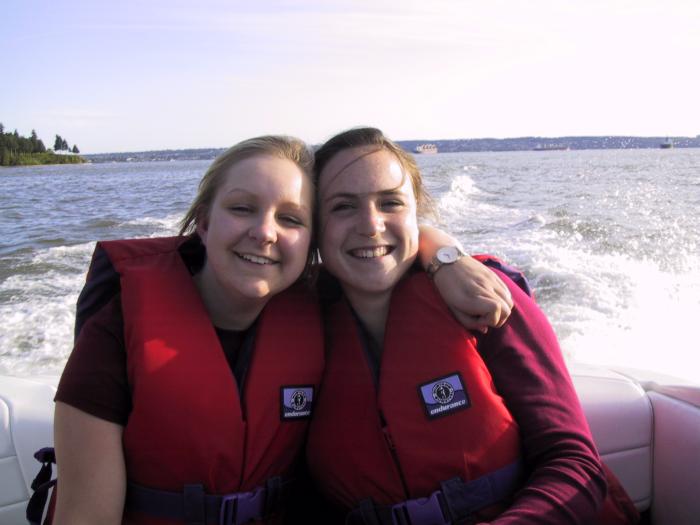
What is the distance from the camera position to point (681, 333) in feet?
15.4

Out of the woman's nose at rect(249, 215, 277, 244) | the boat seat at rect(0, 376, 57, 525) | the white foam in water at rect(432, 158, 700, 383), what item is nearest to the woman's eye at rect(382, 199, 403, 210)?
the woman's nose at rect(249, 215, 277, 244)

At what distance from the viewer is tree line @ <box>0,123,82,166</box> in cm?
5962

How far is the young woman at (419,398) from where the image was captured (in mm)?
1448

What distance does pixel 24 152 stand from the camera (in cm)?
6431

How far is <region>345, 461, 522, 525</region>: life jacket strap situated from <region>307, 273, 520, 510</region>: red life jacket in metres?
0.02

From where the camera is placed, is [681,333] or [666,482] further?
[681,333]

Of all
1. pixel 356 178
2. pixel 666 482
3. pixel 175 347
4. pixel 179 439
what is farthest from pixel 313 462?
pixel 666 482

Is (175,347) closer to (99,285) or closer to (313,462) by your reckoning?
(99,285)

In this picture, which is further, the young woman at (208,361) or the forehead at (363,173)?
the forehead at (363,173)

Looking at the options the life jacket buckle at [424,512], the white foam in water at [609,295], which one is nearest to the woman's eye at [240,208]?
the life jacket buckle at [424,512]

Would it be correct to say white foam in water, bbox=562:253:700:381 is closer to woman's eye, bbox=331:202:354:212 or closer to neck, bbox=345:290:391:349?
neck, bbox=345:290:391:349

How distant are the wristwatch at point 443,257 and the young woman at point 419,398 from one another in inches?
0.6

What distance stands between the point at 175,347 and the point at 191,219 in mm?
483

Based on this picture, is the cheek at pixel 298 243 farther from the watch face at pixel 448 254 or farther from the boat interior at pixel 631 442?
the boat interior at pixel 631 442
